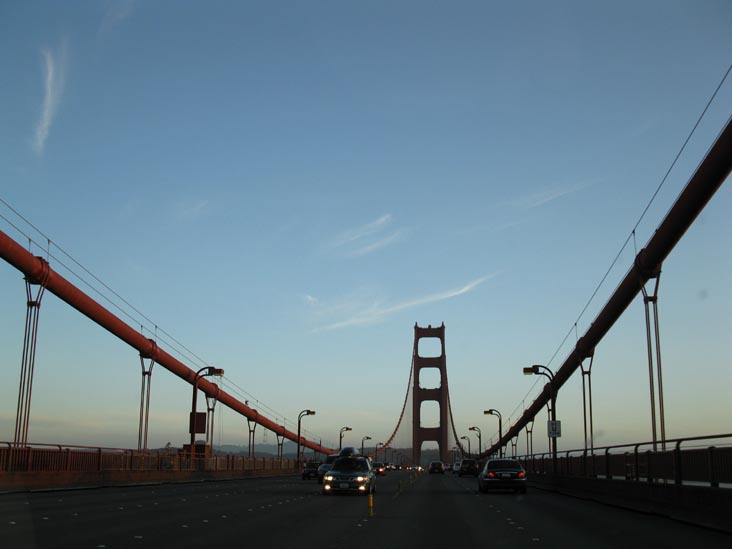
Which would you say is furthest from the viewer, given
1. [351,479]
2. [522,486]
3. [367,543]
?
[522,486]

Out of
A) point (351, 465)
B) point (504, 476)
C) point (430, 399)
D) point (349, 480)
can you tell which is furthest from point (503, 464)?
point (430, 399)

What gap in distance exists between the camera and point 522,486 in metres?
33.7

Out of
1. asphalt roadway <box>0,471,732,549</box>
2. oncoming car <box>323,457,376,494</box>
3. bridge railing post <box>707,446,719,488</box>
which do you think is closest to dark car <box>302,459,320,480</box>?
oncoming car <box>323,457,376,494</box>

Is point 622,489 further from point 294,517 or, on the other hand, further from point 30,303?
point 30,303

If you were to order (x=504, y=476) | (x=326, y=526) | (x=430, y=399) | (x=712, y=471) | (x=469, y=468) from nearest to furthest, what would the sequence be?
(x=326, y=526) < (x=712, y=471) < (x=504, y=476) < (x=469, y=468) < (x=430, y=399)

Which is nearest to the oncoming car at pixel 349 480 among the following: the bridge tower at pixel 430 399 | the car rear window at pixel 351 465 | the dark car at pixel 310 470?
the car rear window at pixel 351 465

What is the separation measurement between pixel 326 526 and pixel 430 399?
117 metres

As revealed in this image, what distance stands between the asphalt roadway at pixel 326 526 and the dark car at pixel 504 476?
9817 mm

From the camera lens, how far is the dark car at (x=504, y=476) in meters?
33.6

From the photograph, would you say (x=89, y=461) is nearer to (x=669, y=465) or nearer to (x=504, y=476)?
(x=504, y=476)

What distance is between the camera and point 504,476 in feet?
111

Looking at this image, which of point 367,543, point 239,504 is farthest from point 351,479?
point 367,543

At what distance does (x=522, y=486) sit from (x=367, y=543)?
21.9m

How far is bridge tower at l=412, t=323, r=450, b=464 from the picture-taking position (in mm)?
126463
